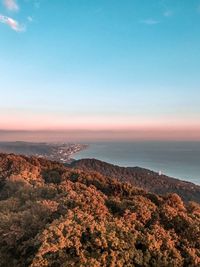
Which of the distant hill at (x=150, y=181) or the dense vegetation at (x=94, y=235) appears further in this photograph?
the distant hill at (x=150, y=181)

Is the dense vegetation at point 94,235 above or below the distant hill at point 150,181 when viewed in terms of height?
above


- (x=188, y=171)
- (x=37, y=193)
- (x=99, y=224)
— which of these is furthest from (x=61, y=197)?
(x=188, y=171)

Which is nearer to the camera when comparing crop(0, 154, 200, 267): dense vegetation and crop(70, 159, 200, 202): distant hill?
crop(0, 154, 200, 267): dense vegetation

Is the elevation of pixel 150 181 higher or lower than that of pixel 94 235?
lower

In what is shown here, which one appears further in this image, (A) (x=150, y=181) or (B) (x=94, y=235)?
(A) (x=150, y=181)

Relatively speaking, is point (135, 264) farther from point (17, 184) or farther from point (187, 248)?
point (17, 184)

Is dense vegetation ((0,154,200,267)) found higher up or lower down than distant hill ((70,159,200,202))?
higher up

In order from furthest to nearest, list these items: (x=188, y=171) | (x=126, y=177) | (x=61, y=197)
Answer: (x=188, y=171), (x=126, y=177), (x=61, y=197)

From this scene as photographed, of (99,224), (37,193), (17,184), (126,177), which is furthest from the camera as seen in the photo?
(126,177)
